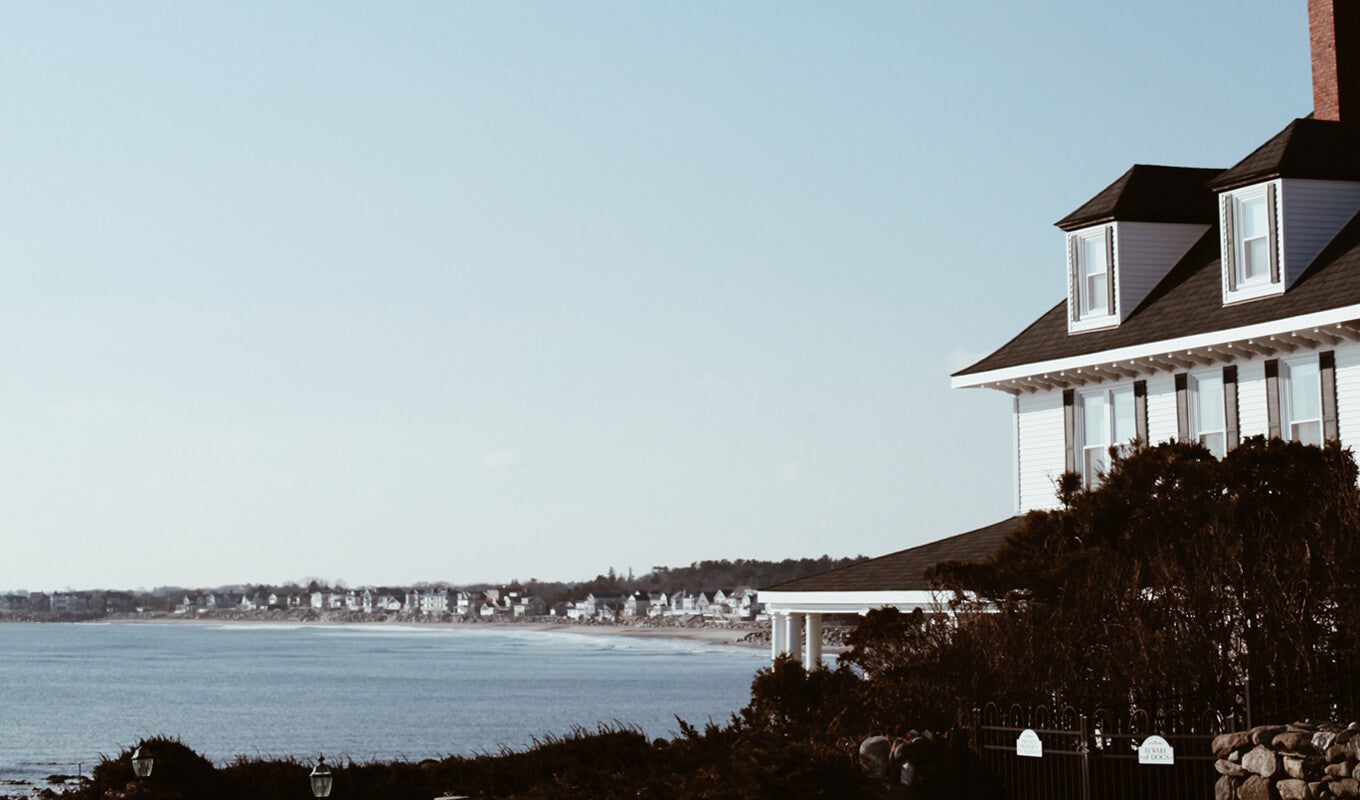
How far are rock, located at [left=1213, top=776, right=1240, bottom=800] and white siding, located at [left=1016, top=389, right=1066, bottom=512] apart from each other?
12.8 metres

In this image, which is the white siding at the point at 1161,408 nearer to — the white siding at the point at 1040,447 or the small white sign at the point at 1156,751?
the white siding at the point at 1040,447

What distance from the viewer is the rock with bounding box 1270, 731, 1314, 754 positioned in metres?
14.5

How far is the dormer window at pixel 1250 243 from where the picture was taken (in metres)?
25.3

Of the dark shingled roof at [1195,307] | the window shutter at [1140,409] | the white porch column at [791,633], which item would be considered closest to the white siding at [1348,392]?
the dark shingled roof at [1195,307]

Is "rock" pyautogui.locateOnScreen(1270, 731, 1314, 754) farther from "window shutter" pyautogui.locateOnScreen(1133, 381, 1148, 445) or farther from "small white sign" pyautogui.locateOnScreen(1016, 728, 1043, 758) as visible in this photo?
"window shutter" pyautogui.locateOnScreen(1133, 381, 1148, 445)

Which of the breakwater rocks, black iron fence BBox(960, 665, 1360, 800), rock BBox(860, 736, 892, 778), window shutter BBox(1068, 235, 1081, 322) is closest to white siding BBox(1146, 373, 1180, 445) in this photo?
window shutter BBox(1068, 235, 1081, 322)

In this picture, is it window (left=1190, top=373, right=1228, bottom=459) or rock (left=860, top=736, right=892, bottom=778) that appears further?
window (left=1190, top=373, right=1228, bottom=459)

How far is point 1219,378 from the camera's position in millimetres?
25438

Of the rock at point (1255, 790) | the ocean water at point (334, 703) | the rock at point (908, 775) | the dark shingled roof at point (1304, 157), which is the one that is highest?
the dark shingled roof at point (1304, 157)

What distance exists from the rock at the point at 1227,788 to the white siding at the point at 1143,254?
14159mm

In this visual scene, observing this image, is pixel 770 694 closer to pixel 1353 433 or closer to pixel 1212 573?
pixel 1212 573

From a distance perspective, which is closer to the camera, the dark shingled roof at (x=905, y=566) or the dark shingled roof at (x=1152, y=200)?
the dark shingled roof at (x=905, y=566)

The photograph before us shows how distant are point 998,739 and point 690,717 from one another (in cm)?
7475

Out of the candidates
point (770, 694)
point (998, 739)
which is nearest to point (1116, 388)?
point (770, 694)
